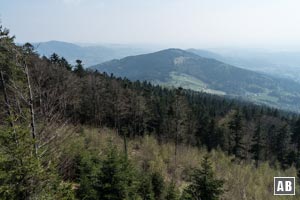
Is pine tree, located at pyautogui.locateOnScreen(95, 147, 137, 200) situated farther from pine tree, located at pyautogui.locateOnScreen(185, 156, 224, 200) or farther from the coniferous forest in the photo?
pine tree, located at pyautogui.locateOnScreen(185, 156, 224, 200)

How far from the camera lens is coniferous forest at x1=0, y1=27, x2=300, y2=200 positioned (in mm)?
10758

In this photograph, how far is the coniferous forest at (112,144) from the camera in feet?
35.3

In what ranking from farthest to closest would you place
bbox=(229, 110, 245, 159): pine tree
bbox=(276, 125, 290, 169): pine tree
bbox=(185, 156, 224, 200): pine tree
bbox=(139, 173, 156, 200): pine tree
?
1. bbox=(276, 125, 290, 169): pine tree
2. bbox=(229, 110, 245, 159): pine tree
3. bbox=(139, 173, 156, 200): pine tree
4. bbox=(185, 156, 224, 200): pine tree

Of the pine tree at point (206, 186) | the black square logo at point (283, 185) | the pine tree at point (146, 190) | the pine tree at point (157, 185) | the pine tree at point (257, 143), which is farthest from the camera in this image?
the pine tree at point (257, 143)

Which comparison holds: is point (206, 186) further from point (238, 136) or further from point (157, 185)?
point (238, 136)

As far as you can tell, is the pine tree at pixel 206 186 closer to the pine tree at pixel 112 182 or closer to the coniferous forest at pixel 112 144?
the coniferous forest at pixel 112 144

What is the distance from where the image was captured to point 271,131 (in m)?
66.4

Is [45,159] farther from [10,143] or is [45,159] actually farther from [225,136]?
[225,136]

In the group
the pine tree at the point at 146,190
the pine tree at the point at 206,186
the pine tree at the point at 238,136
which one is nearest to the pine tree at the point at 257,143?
the pine tree at the point at 238,136

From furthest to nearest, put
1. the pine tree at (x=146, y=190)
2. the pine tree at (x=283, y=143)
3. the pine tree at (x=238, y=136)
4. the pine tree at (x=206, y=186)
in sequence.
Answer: the pine tree at (x=283, y=143)
the pine tree at (x=238, y=136)
the pine tree at (x=146, y=190)
the pine tree at (x=206, y=186)

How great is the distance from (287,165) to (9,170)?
55.2m

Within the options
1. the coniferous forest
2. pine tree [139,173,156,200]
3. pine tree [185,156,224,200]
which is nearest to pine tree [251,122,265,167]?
the coniferous forest

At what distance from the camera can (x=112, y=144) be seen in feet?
115

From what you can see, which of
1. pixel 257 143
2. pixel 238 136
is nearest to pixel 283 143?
pixel 257 143
